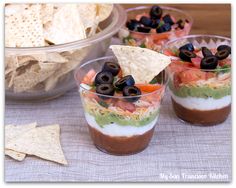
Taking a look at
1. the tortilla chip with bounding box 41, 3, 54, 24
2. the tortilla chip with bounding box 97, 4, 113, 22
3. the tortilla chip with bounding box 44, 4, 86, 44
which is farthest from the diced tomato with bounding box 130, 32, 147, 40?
the tortilla chip with bounding box 41, 3, 54, 24

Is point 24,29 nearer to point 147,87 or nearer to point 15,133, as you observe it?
point 15,133

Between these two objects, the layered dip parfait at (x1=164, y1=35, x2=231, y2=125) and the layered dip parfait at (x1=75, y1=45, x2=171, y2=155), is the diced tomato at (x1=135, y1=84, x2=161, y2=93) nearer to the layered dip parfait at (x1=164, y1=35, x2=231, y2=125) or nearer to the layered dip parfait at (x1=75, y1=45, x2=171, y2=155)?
the layered dip parfait at (x1=75, y1=45, x2=171, y2=155)

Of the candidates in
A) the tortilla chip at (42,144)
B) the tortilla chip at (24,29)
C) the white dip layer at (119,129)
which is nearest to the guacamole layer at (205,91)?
the white dip layer at (119,129)

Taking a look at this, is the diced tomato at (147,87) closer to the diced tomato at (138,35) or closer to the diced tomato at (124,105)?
the diced tomato at (124,105)

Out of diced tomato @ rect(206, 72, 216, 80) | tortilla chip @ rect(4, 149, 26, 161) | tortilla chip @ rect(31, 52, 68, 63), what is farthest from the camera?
tortilla chip @ rect(31, 52, 68, 63)

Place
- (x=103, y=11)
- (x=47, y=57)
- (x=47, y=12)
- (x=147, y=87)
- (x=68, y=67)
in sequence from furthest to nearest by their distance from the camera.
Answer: (x=103, y=11), (x=47, y=12), (x=68, y=67), (x=47, y=57), (x=147, y=87)

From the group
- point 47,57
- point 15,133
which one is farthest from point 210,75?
point 15,133
